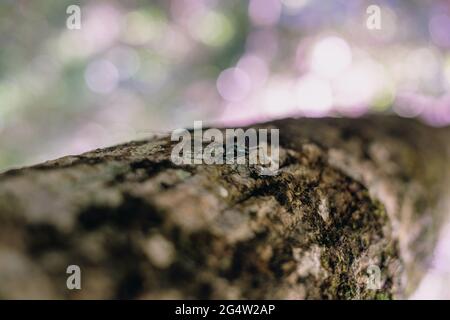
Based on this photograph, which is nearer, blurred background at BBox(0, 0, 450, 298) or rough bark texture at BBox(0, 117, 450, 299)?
rough bark texture at BBox(0, 117, 450, 299)

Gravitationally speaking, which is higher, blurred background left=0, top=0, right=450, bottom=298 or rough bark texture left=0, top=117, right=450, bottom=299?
blurred background left=0, top=0, right=450, bottom=298

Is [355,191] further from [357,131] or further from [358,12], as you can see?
[358,12]

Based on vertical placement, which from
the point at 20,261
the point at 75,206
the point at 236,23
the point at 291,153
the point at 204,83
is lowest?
the point at 20,261

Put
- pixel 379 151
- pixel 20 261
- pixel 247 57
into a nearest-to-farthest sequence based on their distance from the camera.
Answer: pixel 20 261 → pixel 379 151 → pixel 247 57

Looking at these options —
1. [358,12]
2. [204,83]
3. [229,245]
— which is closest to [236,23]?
[204,83]

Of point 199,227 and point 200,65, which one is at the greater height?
point 200,65
